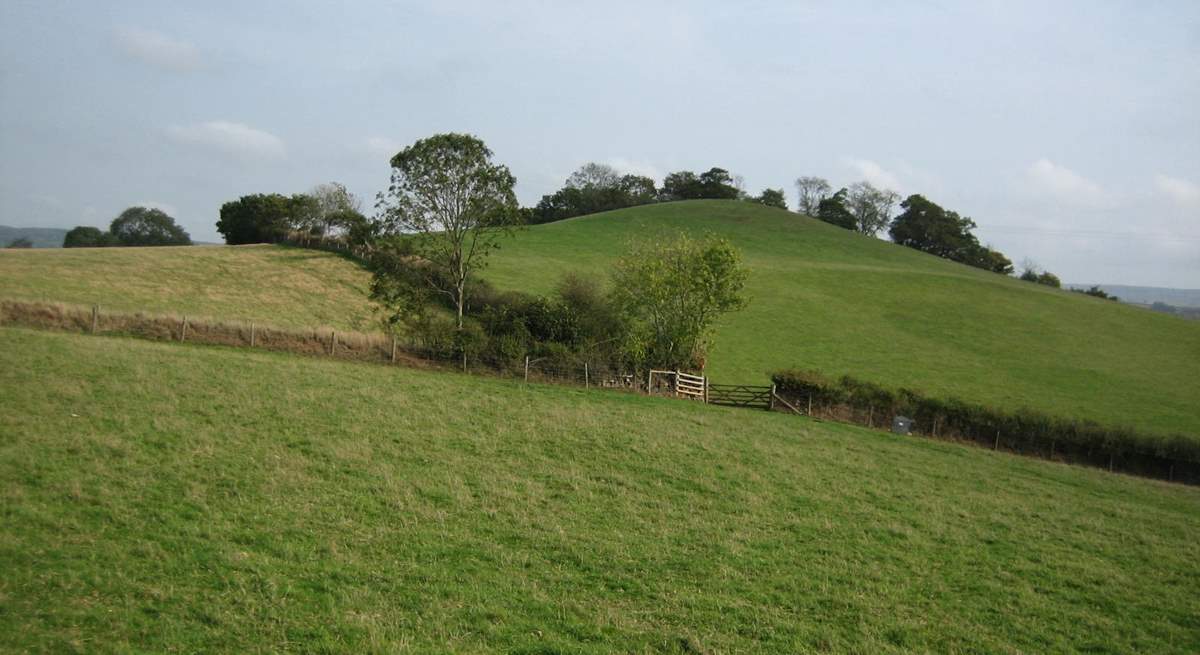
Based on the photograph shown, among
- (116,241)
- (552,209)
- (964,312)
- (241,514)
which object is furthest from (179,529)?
(552,209)

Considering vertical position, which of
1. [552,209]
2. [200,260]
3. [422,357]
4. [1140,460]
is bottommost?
[1140,460]

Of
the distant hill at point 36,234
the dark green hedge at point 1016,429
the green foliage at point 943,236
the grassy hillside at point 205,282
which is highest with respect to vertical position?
the green foliage at point 943,236

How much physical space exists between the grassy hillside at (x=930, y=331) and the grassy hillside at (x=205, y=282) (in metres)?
12.7

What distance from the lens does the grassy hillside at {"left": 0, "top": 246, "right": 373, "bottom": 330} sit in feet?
132

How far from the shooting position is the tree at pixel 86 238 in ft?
269

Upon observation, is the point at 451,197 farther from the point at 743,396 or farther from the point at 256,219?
the point at 256,219

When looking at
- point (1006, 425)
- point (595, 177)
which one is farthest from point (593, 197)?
point (1006, 425)

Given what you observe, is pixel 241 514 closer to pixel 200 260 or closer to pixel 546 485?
pixel 546 485

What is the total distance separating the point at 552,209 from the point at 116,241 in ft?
223

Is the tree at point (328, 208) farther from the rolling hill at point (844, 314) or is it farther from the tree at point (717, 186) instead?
the tree at point (717, 186)

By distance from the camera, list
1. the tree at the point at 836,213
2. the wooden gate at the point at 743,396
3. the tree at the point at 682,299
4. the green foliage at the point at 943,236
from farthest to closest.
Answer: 1. the tree at the point at 836,213
2. the green foliage at the point at 943,236
3. the tree at the point at 682,299
4. the wooden gate at the point at 743,396

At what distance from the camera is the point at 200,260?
53750mm

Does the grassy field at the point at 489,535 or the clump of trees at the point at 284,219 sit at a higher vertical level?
the clump of trees at the point at 284,219

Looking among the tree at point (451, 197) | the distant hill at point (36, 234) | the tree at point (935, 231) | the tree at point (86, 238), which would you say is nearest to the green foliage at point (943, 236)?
the tree at point (935, 231)
